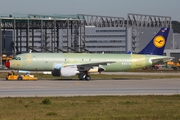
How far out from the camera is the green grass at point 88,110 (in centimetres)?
1933

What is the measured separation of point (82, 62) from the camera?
56438mm

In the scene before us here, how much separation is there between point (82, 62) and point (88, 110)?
113 ft

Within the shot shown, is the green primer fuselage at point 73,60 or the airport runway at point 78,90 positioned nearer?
the airport runway at point 78,90

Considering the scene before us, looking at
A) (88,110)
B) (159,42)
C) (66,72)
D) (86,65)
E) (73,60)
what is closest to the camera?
(88,110)

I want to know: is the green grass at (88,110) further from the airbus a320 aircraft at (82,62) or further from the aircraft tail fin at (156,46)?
the aircraft tail fin at (156,46)

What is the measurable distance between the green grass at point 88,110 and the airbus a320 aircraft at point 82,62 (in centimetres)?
2747

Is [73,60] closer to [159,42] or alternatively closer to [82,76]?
[82,76]

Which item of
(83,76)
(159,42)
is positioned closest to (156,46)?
(159,42)

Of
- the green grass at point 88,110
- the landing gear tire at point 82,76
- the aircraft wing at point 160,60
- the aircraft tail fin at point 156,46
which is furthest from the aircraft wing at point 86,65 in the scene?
the green grass at point 88,110

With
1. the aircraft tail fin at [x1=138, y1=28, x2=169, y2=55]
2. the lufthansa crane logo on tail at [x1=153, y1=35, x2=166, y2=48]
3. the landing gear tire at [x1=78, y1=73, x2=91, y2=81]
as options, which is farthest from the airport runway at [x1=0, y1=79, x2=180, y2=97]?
the lufthansa crane logo on tail at [x1=153, y1=35, x2=166, y2=48]

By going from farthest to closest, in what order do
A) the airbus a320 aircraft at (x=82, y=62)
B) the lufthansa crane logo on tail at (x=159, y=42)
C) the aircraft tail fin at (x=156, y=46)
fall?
the lufthansa crane logo on tail at (x=159, y=42)
the aircraft tail fin at (x=156, y=46)
the airbus a320 aircraft at (x=82, y=62)

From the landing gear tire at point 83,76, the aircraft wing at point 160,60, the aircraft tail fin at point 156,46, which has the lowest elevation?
the landing gear tire at point 83,76

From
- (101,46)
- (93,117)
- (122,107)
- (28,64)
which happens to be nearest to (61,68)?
(28,64)

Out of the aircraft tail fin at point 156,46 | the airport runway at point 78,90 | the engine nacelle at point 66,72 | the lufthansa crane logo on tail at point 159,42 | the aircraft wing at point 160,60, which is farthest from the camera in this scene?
the lufthansa crane logo on tail at point 159,42
